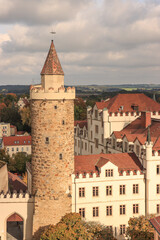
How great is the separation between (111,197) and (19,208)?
10498 mm

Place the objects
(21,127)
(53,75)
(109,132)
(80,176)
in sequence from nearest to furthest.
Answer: (53,75), (80,176), (109,132), (21,127)

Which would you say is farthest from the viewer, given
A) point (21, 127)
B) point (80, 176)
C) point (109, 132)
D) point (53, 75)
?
point (21, 127)

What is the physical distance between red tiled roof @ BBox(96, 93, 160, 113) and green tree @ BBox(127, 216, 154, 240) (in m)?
24.9

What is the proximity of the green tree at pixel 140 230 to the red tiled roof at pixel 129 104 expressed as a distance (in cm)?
2491

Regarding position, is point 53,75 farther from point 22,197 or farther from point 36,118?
point 22,197

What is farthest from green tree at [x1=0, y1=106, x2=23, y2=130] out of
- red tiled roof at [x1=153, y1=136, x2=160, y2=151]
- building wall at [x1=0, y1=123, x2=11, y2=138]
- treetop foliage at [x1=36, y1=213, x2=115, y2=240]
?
treetop foliage at [x1=36, y1=213, x2=115, y2=240]

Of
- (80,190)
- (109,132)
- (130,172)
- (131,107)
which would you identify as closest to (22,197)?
(80,190)

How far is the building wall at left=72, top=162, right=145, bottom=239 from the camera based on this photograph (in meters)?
39.7

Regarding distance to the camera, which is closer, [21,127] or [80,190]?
[80,190]

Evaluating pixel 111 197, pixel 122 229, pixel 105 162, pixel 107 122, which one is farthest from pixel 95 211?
pixel 107 122

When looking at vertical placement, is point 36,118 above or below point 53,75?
below

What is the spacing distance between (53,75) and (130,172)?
1439 centimetres

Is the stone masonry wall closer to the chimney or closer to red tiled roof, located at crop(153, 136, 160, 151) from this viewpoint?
red tiled roof, located at crop(153, 136, 160, 151)

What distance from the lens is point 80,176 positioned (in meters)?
39.5
